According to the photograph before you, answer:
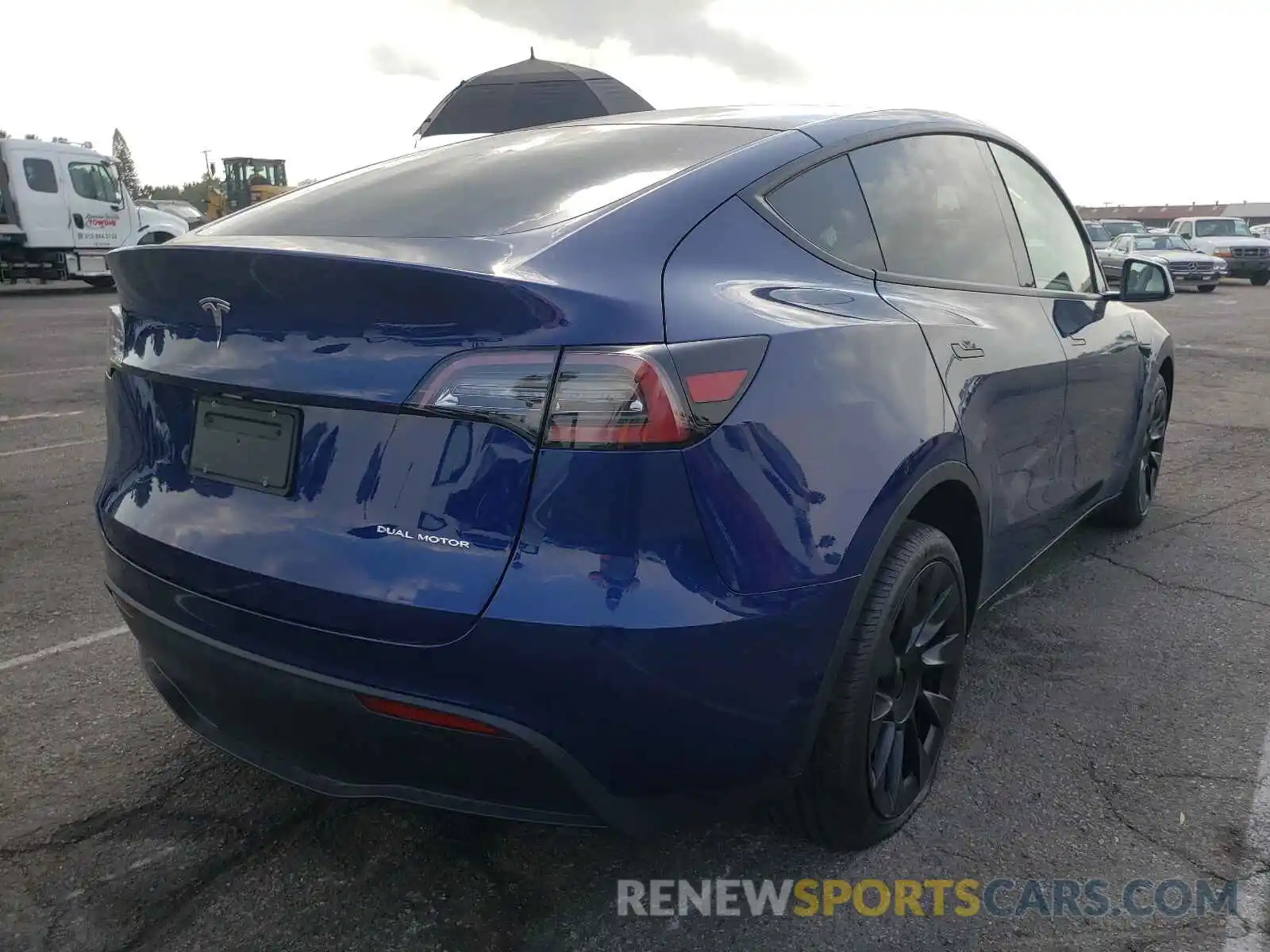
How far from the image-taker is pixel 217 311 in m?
1.98

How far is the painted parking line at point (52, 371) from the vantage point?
933 cm

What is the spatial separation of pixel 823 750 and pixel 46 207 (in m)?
22.3

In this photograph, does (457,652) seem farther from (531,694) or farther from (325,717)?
(325,717)

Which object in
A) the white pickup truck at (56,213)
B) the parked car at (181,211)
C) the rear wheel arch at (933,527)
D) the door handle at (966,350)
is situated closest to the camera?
the rear wheel arch at (933,527)

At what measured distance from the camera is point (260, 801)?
2.52 meters

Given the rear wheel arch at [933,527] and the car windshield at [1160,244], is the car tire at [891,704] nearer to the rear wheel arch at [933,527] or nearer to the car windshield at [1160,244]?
the rear wheel arch at [933,527]

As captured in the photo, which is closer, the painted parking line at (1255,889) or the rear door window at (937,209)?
the painted parking line at (1255,889)

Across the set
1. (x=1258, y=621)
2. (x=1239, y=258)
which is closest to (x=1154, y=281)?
(x=1258, y=621)

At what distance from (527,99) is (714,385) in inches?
581

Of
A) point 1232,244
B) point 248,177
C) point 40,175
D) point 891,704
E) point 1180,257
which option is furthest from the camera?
point 248,177

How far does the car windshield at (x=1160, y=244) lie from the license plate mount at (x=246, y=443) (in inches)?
997

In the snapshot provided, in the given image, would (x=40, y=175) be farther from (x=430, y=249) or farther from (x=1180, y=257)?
(x=1180, y=257)

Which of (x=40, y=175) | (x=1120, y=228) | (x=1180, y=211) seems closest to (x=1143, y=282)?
(x=40, y=175)

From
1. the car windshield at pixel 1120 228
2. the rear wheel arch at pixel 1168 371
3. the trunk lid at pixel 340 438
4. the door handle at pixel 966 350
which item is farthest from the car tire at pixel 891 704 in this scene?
the car windshield at pixel 1120 228
